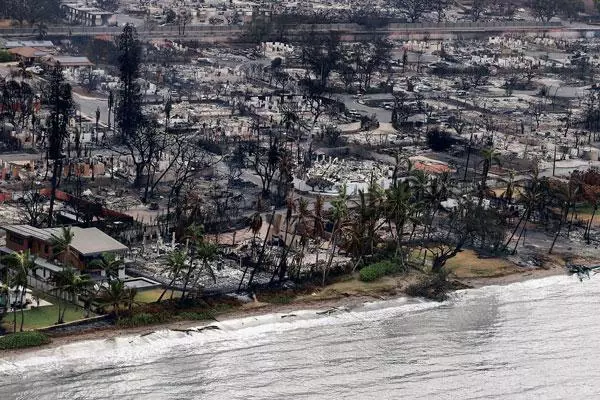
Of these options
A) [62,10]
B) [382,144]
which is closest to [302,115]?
[382,144]

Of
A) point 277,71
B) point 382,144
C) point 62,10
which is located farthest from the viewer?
point 62,10

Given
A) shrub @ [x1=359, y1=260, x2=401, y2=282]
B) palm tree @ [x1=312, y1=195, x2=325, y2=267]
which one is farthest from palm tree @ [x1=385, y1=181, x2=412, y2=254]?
palm tree @ [x1=312, y1=195, x2=325, y2=267]

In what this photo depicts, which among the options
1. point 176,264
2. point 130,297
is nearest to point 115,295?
point 130,297

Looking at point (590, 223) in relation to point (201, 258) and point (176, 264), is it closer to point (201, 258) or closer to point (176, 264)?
point (201, 258)

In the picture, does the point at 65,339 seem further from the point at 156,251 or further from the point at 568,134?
the point at 568,134

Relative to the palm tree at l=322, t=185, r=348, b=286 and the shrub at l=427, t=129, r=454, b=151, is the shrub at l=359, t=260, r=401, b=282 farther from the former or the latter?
the shrub at l=427, t=129, r=454, b=151

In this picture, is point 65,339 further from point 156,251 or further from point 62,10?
point 62,10

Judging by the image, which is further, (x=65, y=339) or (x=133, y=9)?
(x=133, y=9)

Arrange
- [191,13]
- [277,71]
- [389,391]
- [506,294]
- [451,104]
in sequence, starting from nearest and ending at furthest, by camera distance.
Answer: [389,391]
[506,294]
[451,104]
[277,71]
[191,13]
